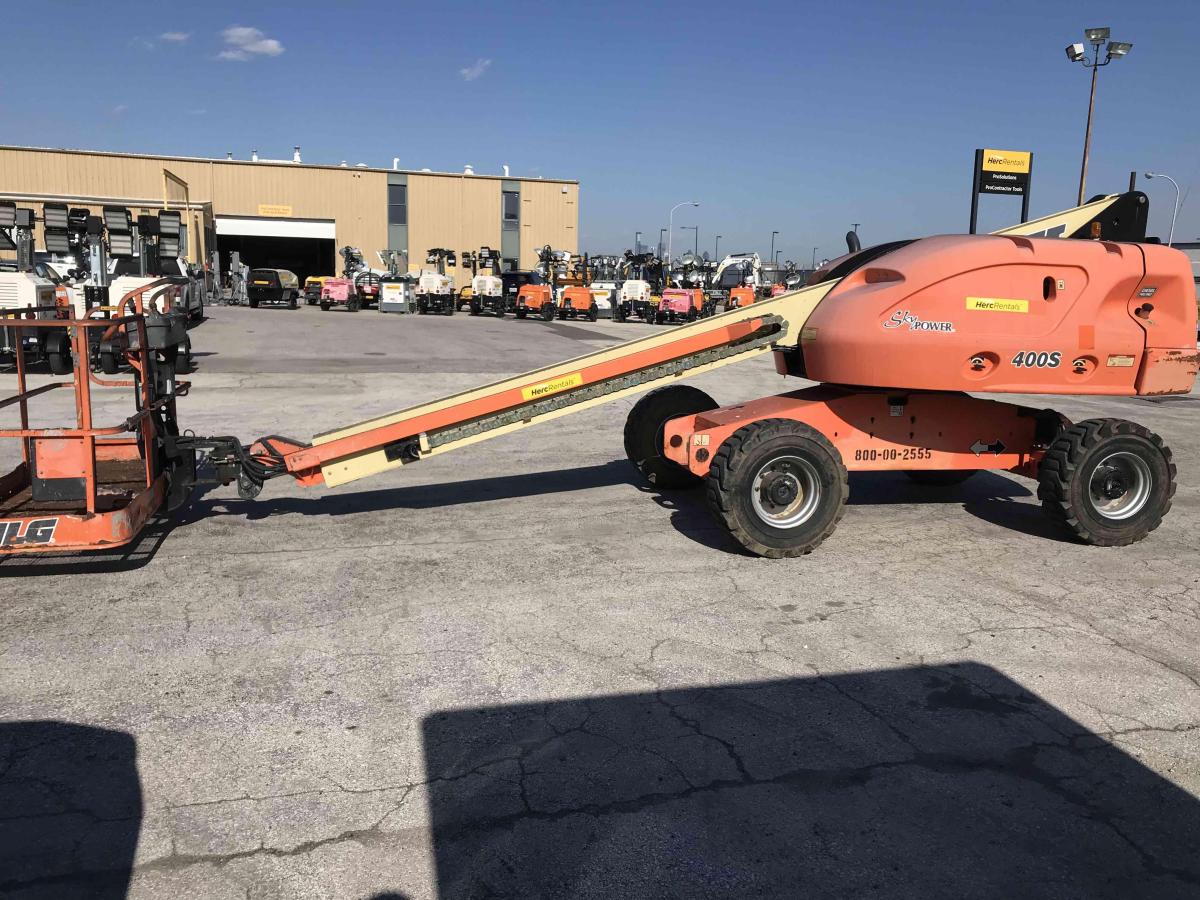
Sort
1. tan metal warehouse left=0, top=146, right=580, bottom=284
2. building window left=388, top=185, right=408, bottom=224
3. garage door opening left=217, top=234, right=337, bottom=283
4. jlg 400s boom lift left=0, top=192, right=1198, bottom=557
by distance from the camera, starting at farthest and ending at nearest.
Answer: garage door opening left=217, top=234, right=337, bottom=283, building window left=388, top=185, right=408, bottom=224, tan metal warehouse left=0, top=146, right=580, bottom=284, jlg 400s boom lift left=0, top=192, right=1198, bottom=557

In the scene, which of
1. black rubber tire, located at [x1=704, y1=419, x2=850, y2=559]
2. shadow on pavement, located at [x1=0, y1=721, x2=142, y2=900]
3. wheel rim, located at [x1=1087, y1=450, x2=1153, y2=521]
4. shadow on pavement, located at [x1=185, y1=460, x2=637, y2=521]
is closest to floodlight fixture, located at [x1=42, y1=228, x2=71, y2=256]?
shadow on pavement, located at [x1=185, y1=460, x2=637, y2=521]

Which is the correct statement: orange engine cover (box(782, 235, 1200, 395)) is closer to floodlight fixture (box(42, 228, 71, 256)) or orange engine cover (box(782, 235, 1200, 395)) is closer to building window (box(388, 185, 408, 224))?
floodlight fixture (box(42, 228, 71, 256))

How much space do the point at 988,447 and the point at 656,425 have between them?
2.85m

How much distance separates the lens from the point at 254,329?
28875mm

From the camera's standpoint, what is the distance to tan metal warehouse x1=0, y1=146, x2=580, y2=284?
177ft

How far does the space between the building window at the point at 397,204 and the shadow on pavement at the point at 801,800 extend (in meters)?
59.4

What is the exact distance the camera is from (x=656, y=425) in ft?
27.2

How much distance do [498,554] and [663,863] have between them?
11.4 feet

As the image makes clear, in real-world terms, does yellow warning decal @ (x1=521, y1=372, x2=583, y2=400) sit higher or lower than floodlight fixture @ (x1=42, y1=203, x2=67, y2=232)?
lower

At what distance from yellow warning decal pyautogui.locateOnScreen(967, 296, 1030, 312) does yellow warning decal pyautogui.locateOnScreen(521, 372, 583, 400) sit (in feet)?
9.42

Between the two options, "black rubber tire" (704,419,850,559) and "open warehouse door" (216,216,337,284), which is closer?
"black rubber tire" (704,419,850,559)

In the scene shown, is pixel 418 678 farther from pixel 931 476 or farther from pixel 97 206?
pixel 97 206

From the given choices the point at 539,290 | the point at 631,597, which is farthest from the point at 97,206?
the point at 631,597

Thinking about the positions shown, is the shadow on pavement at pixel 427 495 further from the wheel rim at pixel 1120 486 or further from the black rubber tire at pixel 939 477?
the wheel rim at pixel 1120 486
